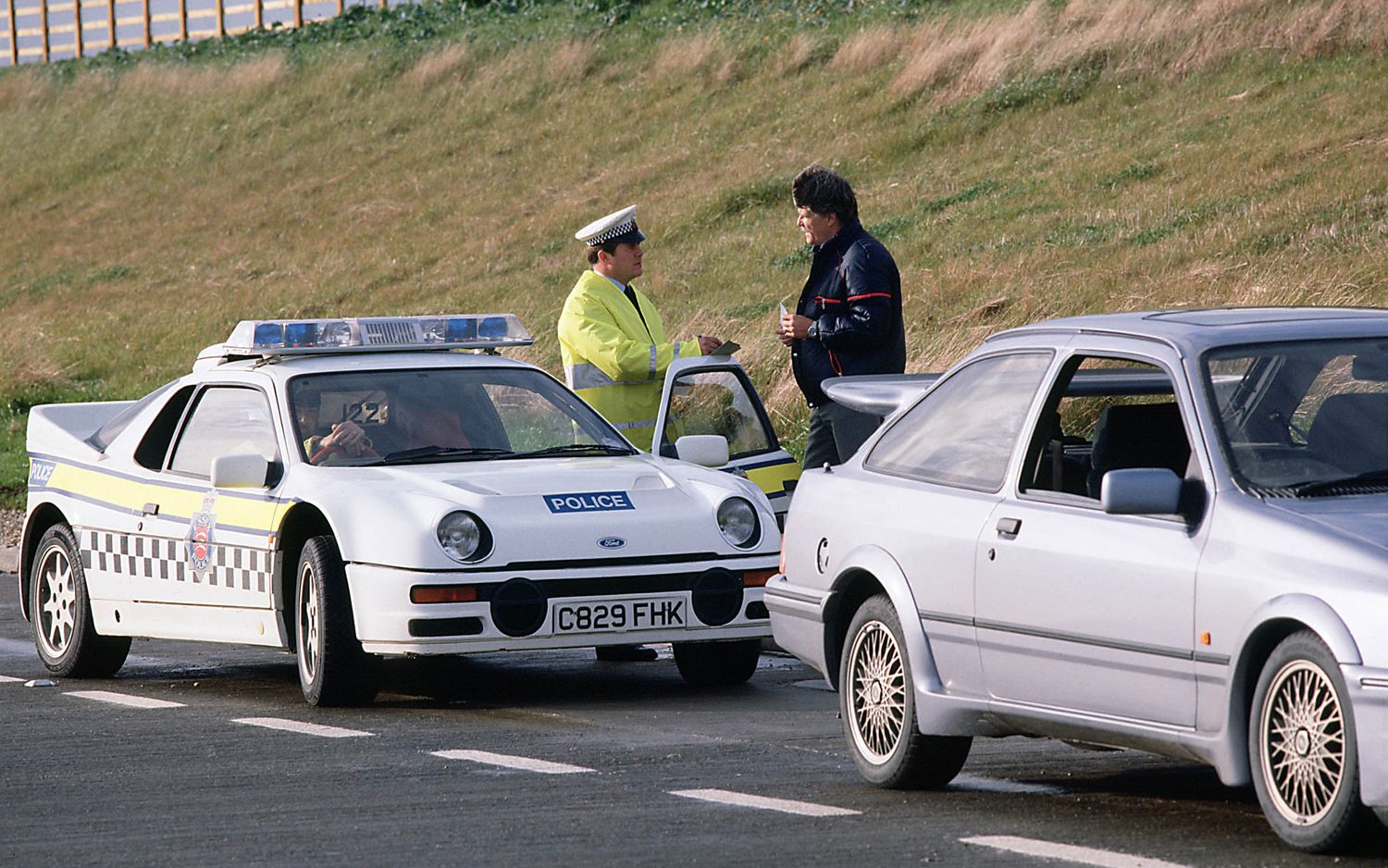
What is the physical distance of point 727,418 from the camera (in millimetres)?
11547

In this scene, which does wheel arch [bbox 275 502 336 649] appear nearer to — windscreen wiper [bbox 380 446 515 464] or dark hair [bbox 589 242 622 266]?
windscreen wiper [bbox 380 446 515 464]

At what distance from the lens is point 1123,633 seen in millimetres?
6438

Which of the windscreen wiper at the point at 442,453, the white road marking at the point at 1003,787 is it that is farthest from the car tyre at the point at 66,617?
the white road marking at the point at 1003,787

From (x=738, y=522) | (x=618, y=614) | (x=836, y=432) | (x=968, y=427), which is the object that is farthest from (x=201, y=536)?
(x=968, y=427)

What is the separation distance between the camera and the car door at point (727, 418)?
37.3 ft

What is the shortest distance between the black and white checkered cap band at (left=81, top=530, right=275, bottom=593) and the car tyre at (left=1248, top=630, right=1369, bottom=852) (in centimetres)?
509

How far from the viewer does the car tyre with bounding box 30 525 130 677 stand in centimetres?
1109


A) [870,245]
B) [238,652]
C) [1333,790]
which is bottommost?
[238,652]

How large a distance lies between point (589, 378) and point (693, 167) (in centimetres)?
2256

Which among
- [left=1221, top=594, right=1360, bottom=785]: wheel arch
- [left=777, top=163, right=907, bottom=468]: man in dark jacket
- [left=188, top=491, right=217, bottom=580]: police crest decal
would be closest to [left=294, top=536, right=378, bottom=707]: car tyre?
[left=188, top=491, right=217, bottom=580]: police crest decal

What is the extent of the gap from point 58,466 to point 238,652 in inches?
52.7

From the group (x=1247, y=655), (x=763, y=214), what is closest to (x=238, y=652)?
(x=1247, y=655)

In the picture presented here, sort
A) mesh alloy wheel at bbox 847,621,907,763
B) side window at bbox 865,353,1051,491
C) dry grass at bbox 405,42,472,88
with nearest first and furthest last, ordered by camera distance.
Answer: side window at bbox 865,353,1051,491, mesh alloy wheel at bbox 847,621,907,763, dry grass at bbox 405,42,472,88

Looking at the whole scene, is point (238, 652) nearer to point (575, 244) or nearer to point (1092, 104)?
point (1092, 104)
